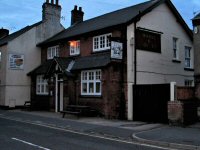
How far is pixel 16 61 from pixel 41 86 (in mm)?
3268

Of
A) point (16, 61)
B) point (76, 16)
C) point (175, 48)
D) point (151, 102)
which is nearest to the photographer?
A: point (151, 102)

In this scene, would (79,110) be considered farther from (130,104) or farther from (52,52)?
(52,52)

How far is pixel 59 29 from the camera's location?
31.6 metres

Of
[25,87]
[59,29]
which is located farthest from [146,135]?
[59,29]

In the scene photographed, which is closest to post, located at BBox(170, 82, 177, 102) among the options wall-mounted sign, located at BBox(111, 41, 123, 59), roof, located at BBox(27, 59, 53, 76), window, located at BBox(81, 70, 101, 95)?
wall-mounted sign, located at BBox(111, 41, 123, 59)

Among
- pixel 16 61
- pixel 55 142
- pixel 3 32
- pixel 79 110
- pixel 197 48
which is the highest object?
pixel 3 32

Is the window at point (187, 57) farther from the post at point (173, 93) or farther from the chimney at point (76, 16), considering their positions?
the chimney at point (76, 16)

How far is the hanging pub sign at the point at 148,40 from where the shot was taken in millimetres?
21000

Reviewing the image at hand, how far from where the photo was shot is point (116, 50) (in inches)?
766

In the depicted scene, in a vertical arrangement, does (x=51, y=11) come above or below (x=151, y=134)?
above

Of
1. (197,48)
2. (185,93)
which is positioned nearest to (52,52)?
(197,48)

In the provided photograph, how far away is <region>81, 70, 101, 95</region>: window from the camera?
69.5ft

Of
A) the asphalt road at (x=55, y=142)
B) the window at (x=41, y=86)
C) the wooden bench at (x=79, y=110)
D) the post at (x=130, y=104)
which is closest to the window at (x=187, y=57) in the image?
A: the post at (x=130, y=104)

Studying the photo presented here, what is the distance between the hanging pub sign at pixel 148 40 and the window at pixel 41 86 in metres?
9.80
